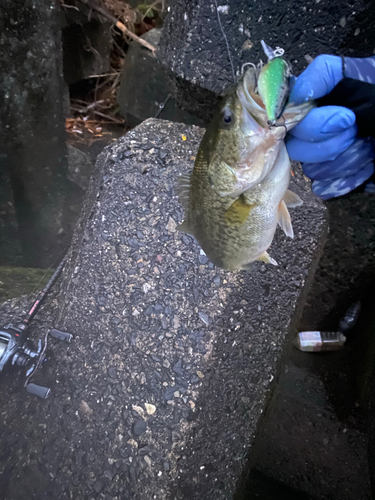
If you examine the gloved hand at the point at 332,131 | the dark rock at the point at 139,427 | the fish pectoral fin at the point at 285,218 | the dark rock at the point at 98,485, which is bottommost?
the dark rock at the point at 98,485

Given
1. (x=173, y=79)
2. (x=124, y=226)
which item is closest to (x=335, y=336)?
(x=124, y=226)

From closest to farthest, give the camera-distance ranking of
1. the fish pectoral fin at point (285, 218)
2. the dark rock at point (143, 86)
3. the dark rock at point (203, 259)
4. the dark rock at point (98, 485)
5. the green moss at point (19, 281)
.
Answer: the fish pectoral fin at point (285, 218)
the dark rock at point (98, 485)
the dark rock at point (203, 259)
the green moss at point (19, 281)
the dark rock at point (143, 86)

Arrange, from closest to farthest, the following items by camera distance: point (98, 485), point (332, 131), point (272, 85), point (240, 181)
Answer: point (272, 85)
point (240, 181)
point (332, 131)
point (98, 485)

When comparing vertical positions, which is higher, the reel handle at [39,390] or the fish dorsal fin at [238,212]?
the fish dorsal fin at [238,212]

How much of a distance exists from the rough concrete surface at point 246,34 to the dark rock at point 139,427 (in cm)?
191

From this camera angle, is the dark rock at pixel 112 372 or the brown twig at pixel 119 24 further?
the brown twig at pixel 119 24

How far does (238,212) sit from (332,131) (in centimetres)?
51

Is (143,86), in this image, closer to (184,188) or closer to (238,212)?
(184,188)

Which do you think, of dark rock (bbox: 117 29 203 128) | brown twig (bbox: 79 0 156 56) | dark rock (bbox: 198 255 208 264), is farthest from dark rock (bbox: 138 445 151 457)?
brown twig (bbox: 79 0 156 56)

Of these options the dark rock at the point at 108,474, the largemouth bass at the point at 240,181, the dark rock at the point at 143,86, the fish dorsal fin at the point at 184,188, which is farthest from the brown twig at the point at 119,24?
the dark rock at the point at 108,474

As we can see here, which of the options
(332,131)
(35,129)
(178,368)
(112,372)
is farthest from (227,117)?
(35,129)

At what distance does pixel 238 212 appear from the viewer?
45.4 inches

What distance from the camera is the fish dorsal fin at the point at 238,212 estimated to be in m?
1.14

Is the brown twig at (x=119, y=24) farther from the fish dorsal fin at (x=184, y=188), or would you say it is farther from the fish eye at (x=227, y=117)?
the fish eye at (x=227, y=117)
